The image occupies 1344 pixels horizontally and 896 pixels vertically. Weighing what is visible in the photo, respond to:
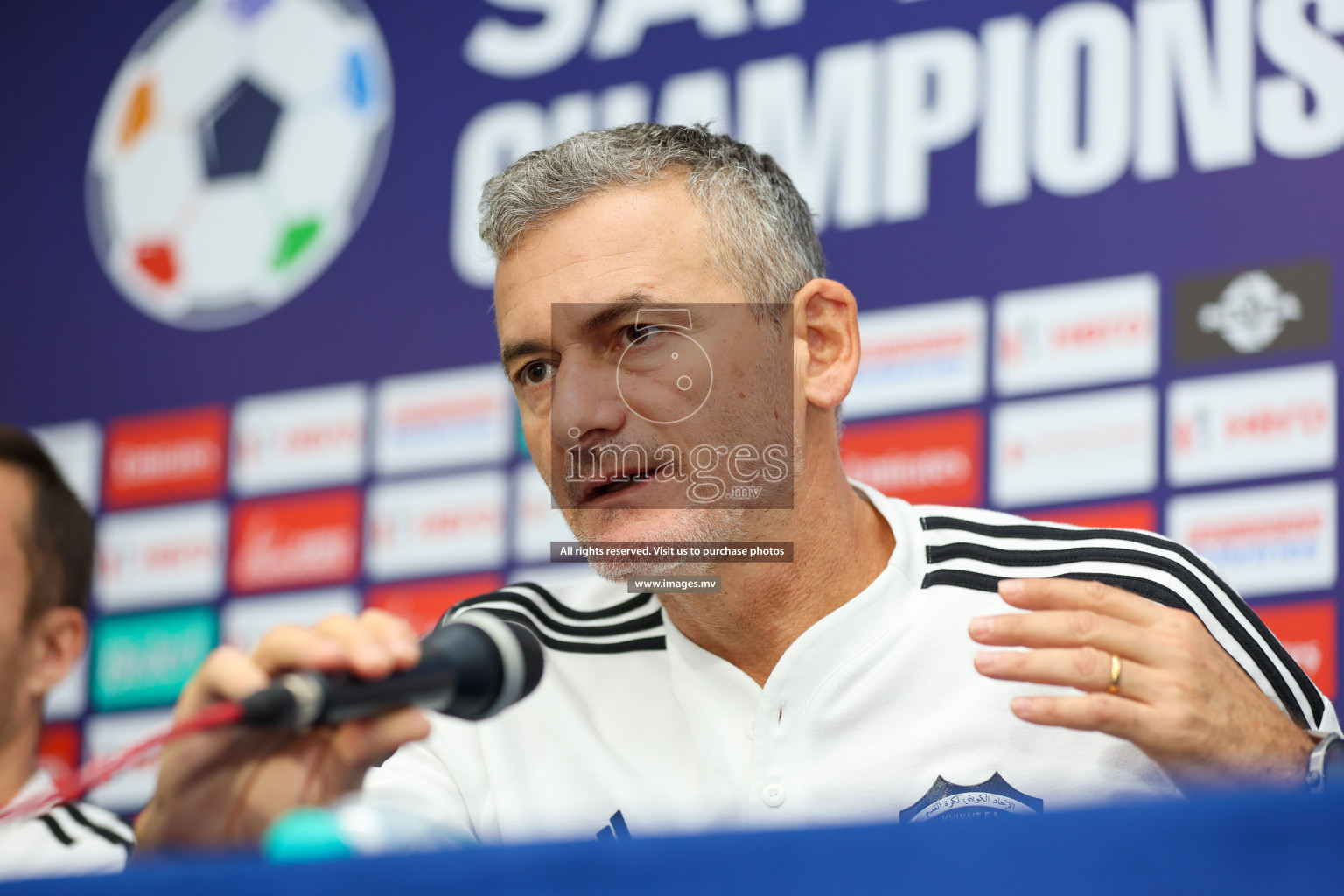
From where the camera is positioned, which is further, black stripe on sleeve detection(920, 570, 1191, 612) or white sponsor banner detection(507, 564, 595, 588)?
white sponsor banner detection(507, 564, 595, 588)

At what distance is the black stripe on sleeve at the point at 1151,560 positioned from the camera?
123 centimetres

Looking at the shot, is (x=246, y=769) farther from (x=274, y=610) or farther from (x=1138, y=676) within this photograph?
(x=274, y=610)

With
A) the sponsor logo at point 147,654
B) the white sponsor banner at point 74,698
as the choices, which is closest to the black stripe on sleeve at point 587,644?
the sponsor logo at point 147,654

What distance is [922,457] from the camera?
200 cm

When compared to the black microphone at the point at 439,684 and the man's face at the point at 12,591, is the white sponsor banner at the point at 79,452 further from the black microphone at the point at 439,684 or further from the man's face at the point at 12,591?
the black microphone at the point at 439,684

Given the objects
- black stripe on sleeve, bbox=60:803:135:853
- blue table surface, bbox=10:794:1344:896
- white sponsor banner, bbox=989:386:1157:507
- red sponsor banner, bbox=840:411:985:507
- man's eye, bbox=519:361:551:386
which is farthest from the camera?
red sponsor banner, bbox=840:411:985:507

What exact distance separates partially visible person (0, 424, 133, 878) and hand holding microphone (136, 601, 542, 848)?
78 centimetres

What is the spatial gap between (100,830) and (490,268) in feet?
3.88

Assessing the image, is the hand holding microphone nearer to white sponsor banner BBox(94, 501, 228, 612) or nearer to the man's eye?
the man's eye

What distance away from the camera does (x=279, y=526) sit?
96.8 inches

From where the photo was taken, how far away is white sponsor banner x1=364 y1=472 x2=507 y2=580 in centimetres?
229

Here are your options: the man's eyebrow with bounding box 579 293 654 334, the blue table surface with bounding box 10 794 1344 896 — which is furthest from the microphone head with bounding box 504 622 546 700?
the man's eyebrow with bounding box 579 293 654 334

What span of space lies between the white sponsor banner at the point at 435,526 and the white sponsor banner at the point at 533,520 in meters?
0.03

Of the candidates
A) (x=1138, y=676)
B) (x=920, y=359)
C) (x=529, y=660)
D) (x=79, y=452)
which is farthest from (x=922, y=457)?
(x=79, y=452)
